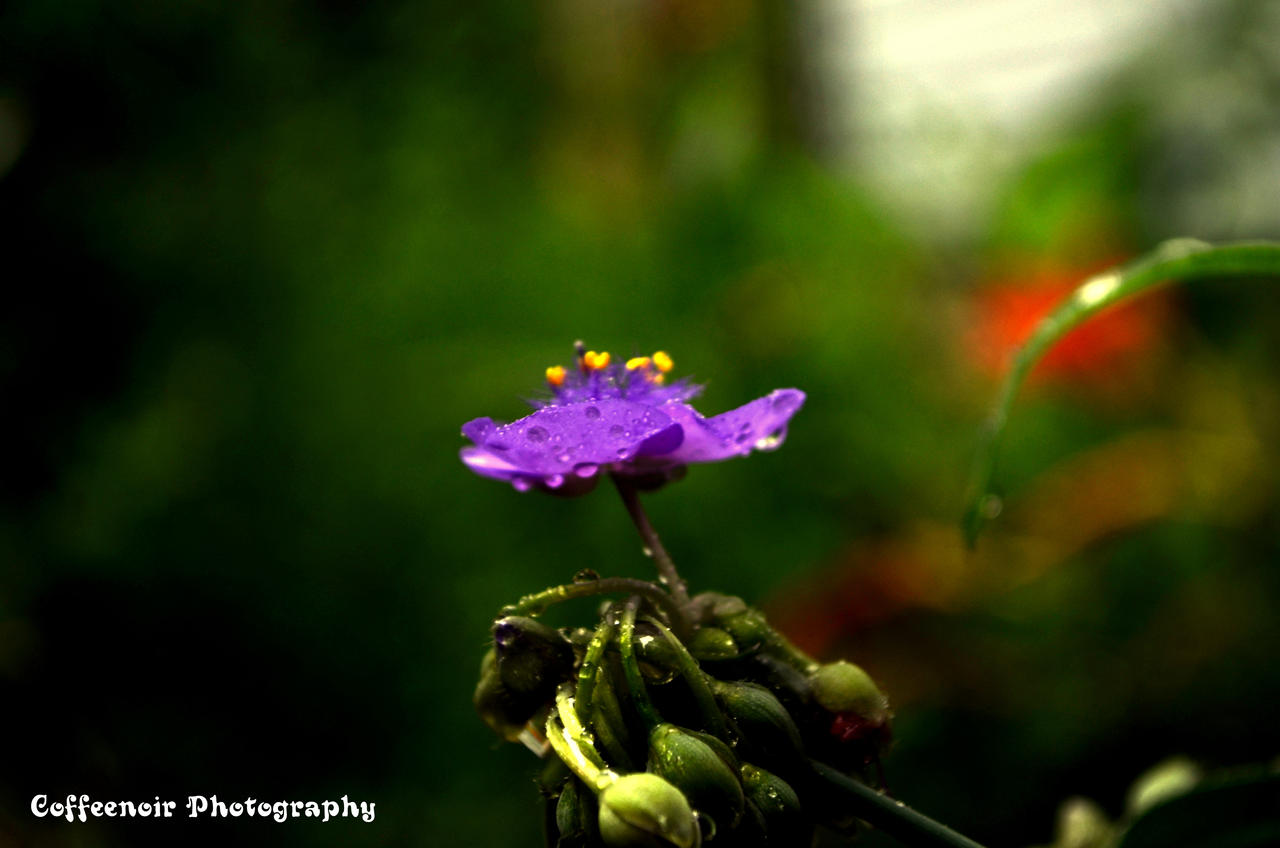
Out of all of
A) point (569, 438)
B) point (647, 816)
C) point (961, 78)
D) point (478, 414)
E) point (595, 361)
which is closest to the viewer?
point (647, 816)

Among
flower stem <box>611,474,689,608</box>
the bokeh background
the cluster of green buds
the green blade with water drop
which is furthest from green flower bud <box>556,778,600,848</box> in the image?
the bokeh background

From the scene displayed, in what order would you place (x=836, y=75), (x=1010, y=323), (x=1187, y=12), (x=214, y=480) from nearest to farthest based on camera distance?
(x=214, y=480), (x=1010, y=323), (x=1187, y=12), (x=836, y=75)

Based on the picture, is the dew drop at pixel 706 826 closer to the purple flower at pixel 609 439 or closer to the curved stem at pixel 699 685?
the curved stem at pixel 699 685

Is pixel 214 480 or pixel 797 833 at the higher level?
pixel 214 480

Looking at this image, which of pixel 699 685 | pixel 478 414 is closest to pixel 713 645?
pixel 699 685

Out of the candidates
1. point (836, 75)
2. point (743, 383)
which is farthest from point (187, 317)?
point (836, 75)

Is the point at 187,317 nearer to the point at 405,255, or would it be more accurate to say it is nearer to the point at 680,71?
the point at 405,255

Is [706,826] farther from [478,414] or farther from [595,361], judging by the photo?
[478,414]
